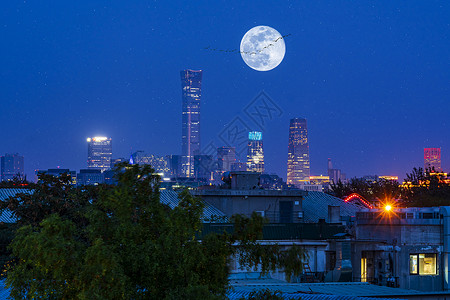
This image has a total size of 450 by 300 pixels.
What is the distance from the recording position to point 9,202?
3491 centimetres

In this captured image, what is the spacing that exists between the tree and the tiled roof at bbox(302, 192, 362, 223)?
43.8 metres

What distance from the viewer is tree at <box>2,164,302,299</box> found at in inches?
482

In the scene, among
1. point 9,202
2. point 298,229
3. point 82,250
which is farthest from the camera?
point 298,229

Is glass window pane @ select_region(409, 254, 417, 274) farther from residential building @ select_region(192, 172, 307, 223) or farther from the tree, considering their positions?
the tree

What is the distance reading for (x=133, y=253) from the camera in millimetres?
13242

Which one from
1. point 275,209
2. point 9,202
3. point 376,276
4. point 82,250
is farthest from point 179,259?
point 275,209

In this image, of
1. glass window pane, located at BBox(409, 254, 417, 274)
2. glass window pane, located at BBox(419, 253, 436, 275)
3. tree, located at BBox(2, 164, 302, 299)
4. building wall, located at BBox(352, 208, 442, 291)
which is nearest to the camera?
tree, located at BBox(2, 164, 302, 299)

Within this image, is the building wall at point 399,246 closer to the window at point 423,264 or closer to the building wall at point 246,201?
the window at point 423,264

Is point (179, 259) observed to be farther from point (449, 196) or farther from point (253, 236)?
point (449, 196)

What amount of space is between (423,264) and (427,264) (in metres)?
0.26

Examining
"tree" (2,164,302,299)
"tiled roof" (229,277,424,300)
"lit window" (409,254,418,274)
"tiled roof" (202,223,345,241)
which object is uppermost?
"tree" (2,164,302,299)

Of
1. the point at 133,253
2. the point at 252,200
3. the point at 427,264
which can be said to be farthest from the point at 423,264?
the point at 133,253

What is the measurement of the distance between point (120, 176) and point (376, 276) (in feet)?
90.4

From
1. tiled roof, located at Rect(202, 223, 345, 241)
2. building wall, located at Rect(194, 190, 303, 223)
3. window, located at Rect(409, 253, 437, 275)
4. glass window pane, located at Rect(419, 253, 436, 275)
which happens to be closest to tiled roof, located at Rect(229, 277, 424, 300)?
window, located at Rect(409, 253, 437, 275)
